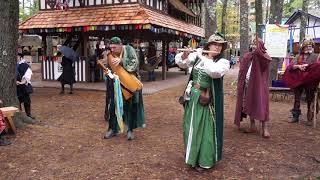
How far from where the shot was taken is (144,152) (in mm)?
5680

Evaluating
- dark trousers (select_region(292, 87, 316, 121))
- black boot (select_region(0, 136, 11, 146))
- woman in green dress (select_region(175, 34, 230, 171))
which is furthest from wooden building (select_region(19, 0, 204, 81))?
woman in green dress (select_region(175, 34, 230, 171))

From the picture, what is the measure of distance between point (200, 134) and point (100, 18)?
10303mm

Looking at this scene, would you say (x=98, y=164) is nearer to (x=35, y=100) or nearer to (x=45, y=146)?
(x=45, y=146)

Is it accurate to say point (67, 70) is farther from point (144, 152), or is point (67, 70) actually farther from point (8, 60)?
point (144, 152)

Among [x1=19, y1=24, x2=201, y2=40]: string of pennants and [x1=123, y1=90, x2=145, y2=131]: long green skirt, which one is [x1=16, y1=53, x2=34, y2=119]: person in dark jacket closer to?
[x1=123, y1=90, x2=145, y2=131]: long green skirt

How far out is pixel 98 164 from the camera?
510 centimetres

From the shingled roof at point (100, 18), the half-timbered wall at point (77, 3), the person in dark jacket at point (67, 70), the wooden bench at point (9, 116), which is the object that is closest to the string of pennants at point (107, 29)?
the shingled roof at point (100, 18)

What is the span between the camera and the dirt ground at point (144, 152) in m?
4.80

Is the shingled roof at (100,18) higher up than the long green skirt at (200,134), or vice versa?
the shingled roof at (100,18)

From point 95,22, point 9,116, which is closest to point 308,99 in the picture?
point 9,116

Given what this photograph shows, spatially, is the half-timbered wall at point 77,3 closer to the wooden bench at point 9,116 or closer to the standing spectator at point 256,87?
the standing spectator at point 256,87

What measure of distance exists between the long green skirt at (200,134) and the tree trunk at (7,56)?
387cm

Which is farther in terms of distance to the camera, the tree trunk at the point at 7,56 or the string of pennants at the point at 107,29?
the string of pennants at the point at 107,29

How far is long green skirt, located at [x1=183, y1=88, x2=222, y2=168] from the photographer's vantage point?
476cm
